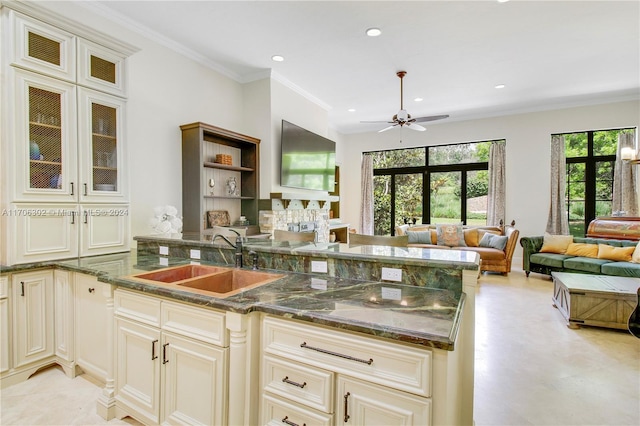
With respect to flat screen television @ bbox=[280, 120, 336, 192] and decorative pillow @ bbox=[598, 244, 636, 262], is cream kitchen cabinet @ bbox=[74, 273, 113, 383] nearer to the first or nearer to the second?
flat screen television @ bbox=[280, 120, 336, 192]

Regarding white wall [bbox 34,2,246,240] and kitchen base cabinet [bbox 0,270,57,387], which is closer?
kitchen base cabinet [bbox 0,270,57,387]

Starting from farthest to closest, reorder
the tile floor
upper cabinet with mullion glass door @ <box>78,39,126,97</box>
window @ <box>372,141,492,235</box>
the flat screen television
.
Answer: window @ <box>372,141,492,235</box> → the flat screen television → upper cabinet with mullion glass door @ <box>78,39,126,97</box> → the tile floor

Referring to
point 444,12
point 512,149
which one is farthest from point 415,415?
point 512,149

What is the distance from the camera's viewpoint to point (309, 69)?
455cm

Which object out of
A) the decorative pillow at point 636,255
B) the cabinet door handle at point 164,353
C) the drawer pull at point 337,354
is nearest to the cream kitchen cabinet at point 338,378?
the drawer pull at point 337,354

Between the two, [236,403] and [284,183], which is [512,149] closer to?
[284,183]

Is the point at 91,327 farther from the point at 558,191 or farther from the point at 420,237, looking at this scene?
the point at 558,191

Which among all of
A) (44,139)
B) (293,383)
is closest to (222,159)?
(44,139)

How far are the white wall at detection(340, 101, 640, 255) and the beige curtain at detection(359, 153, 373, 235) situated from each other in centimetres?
151

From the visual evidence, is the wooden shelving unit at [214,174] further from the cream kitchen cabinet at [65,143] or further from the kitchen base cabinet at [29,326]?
the kitchen base cabinet at [29,326]

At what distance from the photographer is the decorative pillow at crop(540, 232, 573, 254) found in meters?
5.28

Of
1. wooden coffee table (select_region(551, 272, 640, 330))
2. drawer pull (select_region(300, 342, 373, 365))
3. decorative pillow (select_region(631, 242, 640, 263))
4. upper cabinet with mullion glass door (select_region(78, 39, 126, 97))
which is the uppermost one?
upper cabinet with mullion glass door (select_region(78, 39, 126, 97))

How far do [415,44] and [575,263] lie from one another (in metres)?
4.02

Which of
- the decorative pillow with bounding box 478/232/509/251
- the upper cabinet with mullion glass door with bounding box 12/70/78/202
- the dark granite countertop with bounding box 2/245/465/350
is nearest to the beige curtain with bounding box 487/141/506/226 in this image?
the decorative pillow with bounding box 478/232/509/251
